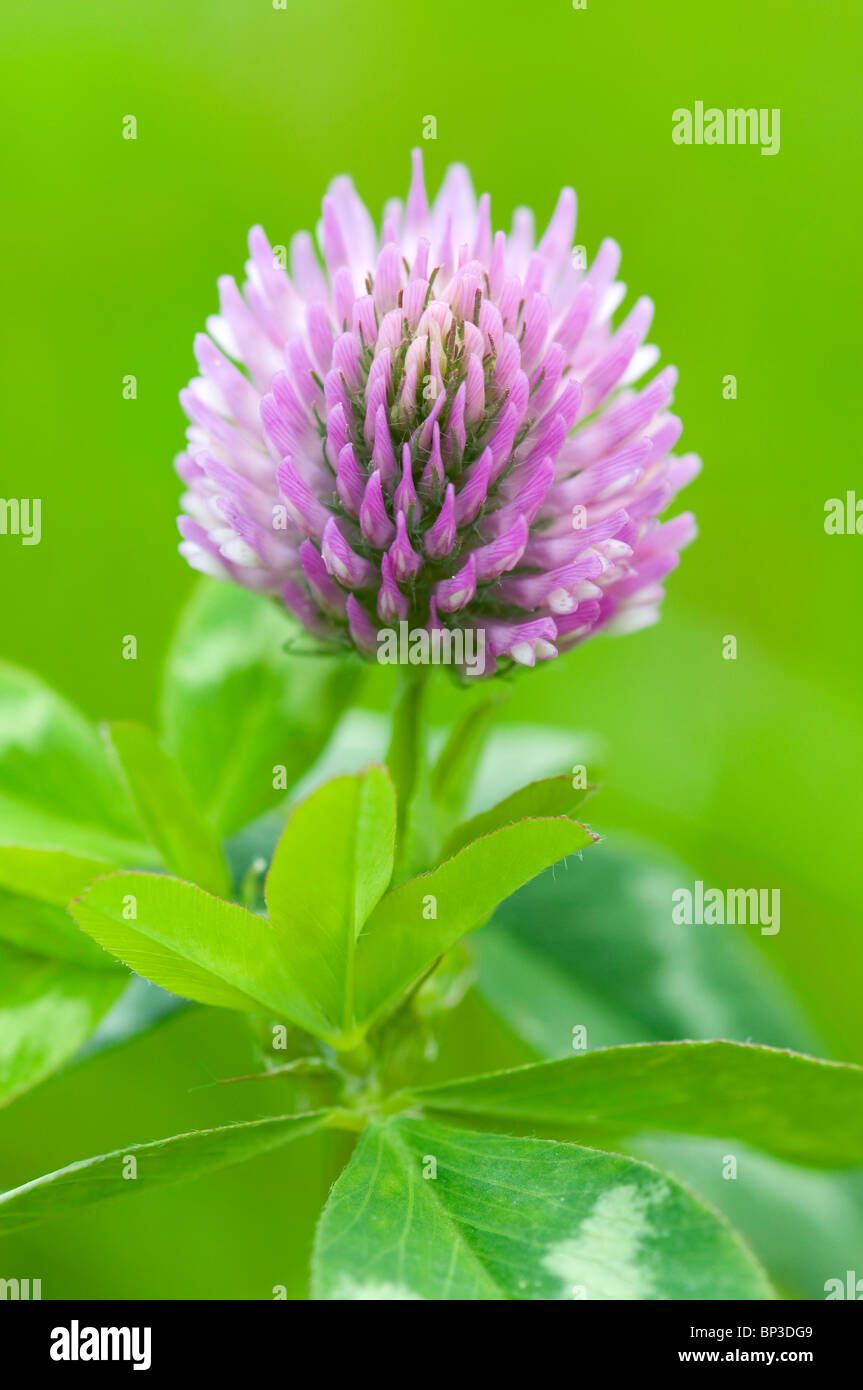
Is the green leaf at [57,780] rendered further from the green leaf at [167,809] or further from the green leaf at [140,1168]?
the green leaf at [140,1168]

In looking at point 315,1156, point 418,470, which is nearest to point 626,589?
point 418,470

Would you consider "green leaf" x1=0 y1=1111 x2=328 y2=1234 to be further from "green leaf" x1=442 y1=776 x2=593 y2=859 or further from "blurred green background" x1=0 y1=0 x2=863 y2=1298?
"blurred green background" x1=0 y1=0 x2=863 y2=1298

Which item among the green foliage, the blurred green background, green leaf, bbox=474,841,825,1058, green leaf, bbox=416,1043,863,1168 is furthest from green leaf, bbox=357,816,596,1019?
the blurred green background

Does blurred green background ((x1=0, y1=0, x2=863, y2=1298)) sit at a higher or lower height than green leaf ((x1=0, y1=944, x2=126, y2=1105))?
higher

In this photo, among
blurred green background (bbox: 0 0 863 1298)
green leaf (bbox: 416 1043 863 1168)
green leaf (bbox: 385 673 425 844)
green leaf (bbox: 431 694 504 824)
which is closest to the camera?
green leaf (bbox: 416 1043 863 1168)

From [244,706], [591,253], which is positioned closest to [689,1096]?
[244,706]

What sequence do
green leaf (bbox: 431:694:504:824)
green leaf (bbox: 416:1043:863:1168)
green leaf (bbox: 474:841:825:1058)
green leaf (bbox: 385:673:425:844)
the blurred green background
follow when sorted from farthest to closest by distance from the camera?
the blurred green background, green leaf (bbox: 474:841:825:1058), green leaf (bbox: 431:694:504:824), green leaf (bbox: 385:673:425:844), green leaf (bbox: 416:1043:863:1168)

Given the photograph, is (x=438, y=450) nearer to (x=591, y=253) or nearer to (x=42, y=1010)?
(x=42, y=1010)
